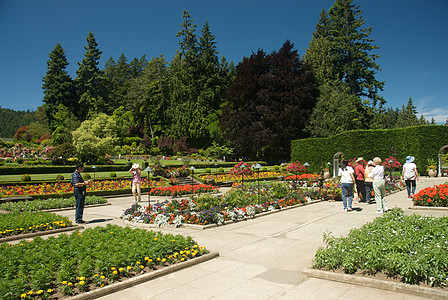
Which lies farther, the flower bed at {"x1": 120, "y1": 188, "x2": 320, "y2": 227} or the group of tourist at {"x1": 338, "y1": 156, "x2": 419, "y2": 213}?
the group of tourist at {"x1": 338, "y1": 156, "x2": 419, "y2": 213}

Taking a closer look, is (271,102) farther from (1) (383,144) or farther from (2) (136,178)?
(2) (136,178)

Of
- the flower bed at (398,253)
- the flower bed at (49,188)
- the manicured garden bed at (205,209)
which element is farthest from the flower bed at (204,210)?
the flower bed at (49,188)

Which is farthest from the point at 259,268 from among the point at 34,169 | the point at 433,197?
the point at 34,169

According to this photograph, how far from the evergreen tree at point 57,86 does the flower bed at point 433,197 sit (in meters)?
60.8

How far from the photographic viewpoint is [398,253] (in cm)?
434

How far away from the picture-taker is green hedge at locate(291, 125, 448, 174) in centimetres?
2525

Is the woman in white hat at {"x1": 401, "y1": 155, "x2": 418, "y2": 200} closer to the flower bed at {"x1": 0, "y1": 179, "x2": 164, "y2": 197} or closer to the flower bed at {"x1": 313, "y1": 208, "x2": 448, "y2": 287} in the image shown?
the flower bed at {"x1": 313, "y1": 208, "x2": 448, "y2": 287}

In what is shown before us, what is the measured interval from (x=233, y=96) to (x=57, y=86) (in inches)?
1490

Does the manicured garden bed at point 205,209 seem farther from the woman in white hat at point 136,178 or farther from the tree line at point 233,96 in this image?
the tree line at point 233,96

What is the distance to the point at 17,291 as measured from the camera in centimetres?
383

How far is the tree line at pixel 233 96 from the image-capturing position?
37.9m

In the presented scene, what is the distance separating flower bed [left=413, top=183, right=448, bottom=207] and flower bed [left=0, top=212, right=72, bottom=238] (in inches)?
436

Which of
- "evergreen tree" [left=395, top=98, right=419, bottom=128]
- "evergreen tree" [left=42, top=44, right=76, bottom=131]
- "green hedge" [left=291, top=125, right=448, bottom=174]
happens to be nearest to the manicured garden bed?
"green hedge" [left=291, top=125, right=448, bottom=174]

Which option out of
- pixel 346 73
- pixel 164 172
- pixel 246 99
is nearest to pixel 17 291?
pixel 164 172
